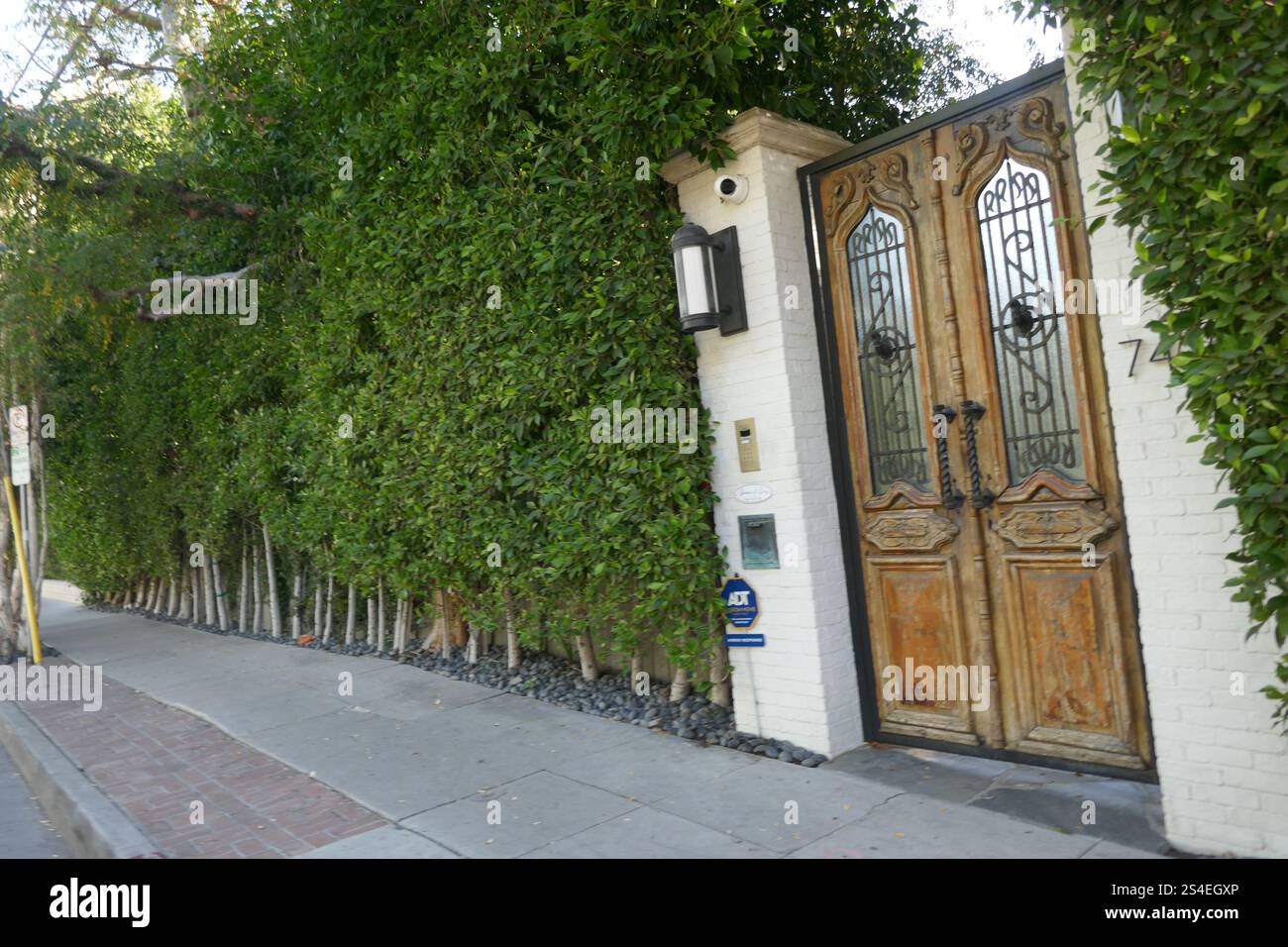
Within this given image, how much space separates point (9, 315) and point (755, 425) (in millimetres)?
7771

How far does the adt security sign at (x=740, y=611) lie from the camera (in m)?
5.25

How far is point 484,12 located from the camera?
244 inches

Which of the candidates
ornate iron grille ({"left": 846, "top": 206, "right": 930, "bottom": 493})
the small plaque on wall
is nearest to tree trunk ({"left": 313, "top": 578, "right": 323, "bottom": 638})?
the small plaque on wall

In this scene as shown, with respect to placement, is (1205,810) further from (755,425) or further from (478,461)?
(478,461)

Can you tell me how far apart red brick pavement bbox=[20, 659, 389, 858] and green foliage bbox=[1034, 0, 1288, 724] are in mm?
3924

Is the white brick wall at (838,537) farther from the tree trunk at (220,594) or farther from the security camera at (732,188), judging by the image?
the tree trunk at (220,594)

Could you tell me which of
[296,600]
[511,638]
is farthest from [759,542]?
[296,600]

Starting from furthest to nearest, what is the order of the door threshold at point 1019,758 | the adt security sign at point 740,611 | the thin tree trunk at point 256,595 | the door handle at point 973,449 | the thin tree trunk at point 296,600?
1. the thin tree trunk at point 256,595
2. the thin tree trunk at point 296,600
3. the adt security sign at point 740,611
4. the door handle at point 973,449
5. the door threshold at point 1019,758

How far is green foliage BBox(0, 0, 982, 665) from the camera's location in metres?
5.32

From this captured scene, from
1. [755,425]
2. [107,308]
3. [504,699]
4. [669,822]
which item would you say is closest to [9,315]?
[107,308]

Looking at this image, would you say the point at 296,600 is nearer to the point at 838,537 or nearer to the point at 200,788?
the point at 200,788

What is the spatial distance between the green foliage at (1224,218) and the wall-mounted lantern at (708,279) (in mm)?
2238

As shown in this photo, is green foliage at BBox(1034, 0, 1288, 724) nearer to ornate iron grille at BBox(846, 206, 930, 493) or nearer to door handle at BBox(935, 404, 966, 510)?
door handle at BBox(935, 404, 966, 510)

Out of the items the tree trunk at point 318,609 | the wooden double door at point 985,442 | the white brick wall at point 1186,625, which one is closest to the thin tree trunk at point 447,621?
the tree trunk at point 318,609
